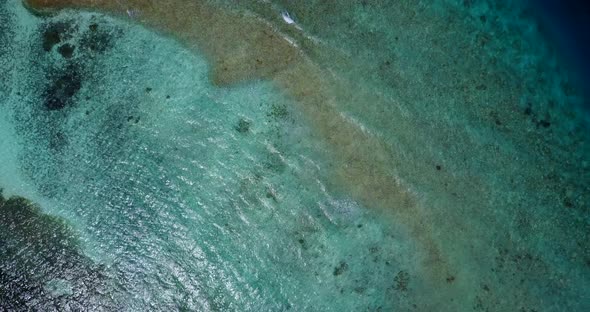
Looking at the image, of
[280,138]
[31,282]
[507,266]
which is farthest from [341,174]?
[31,282]

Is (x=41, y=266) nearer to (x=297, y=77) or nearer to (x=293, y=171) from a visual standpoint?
A: (x=293, y=171)

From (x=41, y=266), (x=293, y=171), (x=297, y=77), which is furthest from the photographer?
(x=41, y=266)

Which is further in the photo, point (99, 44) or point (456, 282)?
point (99, 44)

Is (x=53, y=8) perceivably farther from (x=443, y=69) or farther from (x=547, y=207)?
(x=547, y=207)

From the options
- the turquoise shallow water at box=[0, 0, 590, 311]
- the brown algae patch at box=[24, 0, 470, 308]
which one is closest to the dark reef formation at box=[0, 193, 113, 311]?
the turquoise shallow water at box=[0, 0, 590, 311]

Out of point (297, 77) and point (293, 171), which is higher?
point (297, 77)

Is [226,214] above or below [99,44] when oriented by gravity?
below

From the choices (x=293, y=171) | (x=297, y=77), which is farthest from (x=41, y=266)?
(x=297, y=77)
